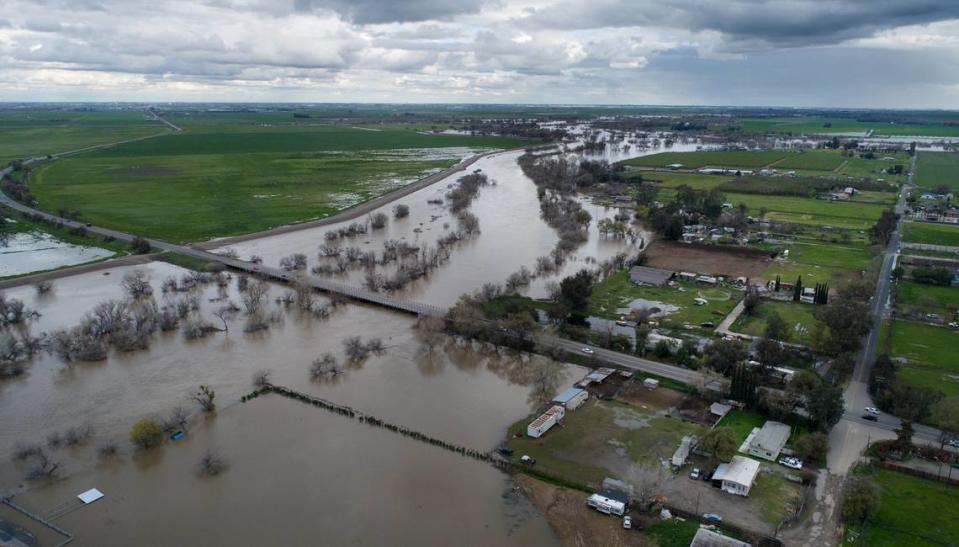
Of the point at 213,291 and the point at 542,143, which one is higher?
the point at 542,143

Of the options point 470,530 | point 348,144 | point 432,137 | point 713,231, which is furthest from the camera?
point 432,137

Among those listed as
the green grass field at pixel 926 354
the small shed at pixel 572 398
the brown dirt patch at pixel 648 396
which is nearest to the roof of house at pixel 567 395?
the small shed at pixel 572 398

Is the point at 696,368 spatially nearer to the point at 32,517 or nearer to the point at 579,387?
the point at 579,387

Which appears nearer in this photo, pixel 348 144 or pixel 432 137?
pixel 348 144

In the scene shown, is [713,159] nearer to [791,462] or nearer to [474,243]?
[474,243]

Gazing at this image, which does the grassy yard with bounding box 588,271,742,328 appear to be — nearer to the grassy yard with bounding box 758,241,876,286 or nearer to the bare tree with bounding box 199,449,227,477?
the grassy yard with bounding box 758,241,876,286

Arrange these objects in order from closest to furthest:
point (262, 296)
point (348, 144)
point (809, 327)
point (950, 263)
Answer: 1. point (809, 327)
2. point (262, 296)
3. point (950, 263)
4. point (348, 144)

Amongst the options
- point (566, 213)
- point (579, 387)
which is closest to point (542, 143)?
point (566, 213)
